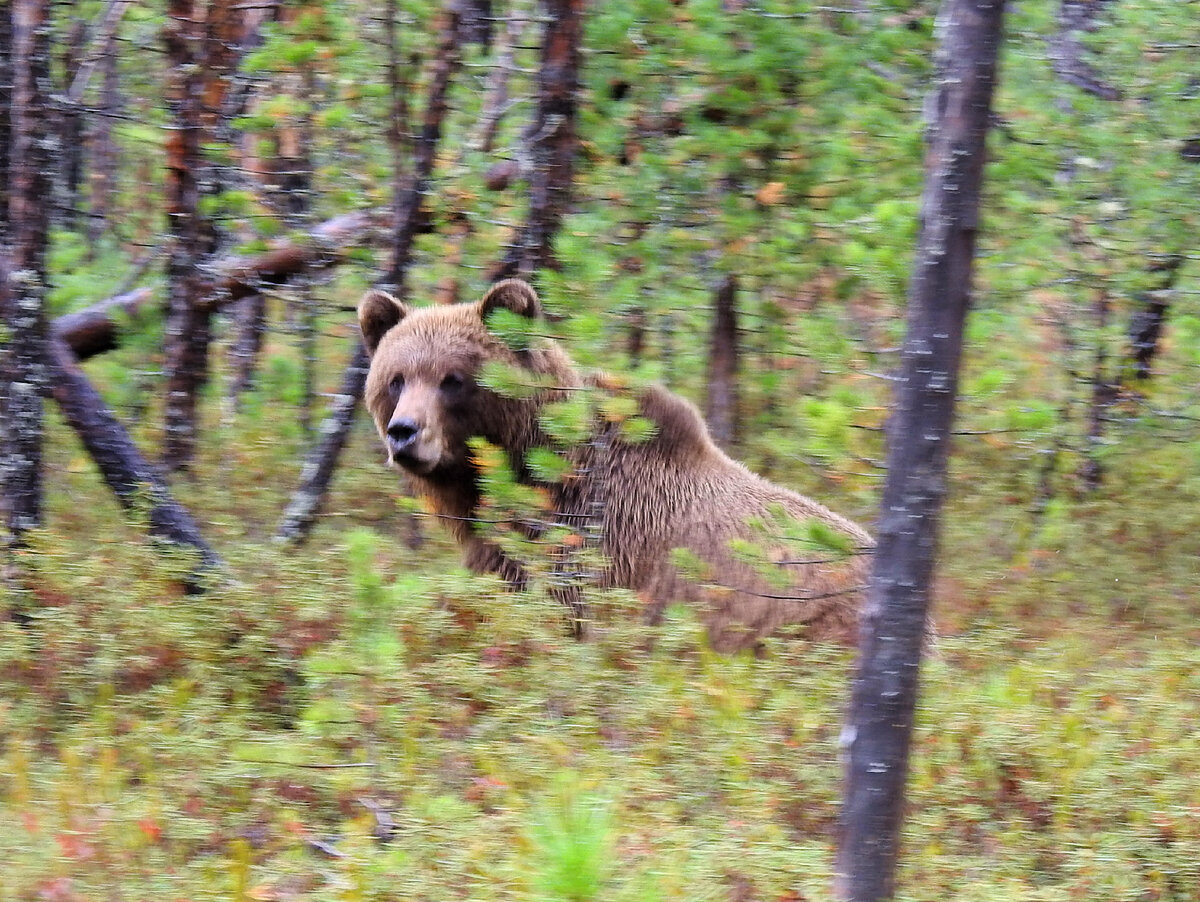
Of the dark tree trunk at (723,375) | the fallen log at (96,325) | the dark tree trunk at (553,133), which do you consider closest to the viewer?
the dark tree trunk at (553,133)

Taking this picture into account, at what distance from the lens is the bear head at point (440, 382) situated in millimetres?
6621

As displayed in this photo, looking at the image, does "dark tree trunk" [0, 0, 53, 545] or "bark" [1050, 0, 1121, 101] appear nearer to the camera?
"dark tree trunk" [0, 0, 53, 545]

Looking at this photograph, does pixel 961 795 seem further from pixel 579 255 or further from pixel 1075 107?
pixel 1075 107

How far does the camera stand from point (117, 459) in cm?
679

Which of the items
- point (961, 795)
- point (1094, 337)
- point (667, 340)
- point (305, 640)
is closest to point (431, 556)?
point (305, 640)

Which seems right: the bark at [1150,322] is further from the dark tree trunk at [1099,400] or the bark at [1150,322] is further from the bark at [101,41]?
the bark at [101,41]

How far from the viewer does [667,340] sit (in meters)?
10.1

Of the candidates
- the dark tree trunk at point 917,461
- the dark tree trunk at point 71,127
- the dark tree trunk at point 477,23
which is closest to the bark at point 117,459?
the dark tree trunk at point 71,127

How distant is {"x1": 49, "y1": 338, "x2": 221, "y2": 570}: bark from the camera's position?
6.62m

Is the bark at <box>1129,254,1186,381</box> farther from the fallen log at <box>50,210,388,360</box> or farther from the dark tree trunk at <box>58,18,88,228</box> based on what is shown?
the dark tree trunk at <box>58,18,88,228</box>

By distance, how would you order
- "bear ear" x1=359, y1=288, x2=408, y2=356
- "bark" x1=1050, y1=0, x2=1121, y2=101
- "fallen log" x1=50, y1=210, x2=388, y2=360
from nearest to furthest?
"bear ear" x1=359, y1=288, x2=408, y2=356, "fallen log" x1=50, y1=210, x2=388, y2=360, "bark" x1=1050, y1=0, x2=1121, y2=101

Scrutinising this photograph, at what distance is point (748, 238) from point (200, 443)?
165 inches

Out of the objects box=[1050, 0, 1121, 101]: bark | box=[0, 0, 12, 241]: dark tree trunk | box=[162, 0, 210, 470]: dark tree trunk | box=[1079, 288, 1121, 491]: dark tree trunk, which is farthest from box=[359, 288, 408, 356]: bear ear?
box=[1050, 0, 1121, 101]: bark

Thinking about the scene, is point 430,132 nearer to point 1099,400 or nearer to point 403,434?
point 403,434
